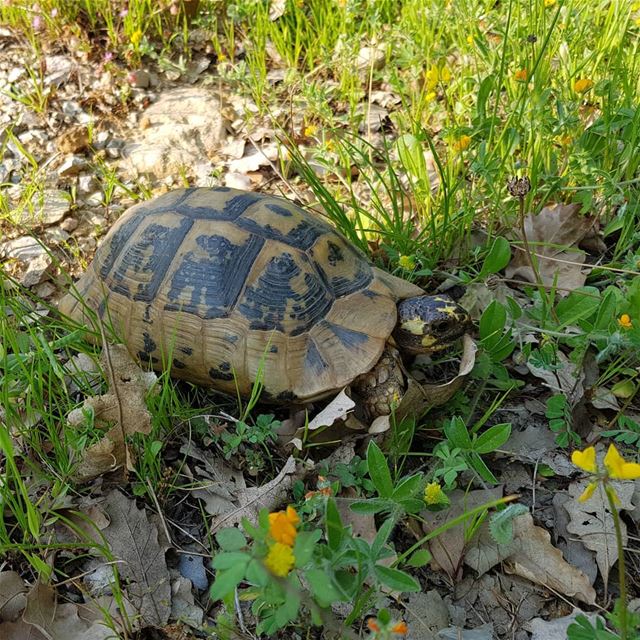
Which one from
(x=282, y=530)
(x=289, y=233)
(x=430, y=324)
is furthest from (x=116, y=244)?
(x=282, y=530)

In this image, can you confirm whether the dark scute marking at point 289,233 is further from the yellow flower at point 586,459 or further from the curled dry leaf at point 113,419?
the yellow flower at point 586,459

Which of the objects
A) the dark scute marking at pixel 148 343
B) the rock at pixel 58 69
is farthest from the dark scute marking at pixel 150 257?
the rock at pixel 58 69

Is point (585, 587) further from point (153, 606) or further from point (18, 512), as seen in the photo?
point (18, 512)

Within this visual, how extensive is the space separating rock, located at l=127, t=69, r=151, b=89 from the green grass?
0.09 m

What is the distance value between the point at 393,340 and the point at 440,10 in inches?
101

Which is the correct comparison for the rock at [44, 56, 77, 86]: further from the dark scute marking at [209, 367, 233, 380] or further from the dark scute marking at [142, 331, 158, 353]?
the dark scute marking at [209, 367, 233, 380]

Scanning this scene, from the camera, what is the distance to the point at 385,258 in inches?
133

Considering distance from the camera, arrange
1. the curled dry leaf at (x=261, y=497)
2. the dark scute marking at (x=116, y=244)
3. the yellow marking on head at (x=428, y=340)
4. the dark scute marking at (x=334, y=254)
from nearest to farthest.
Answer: the curled dry leaf at (x=261, y=497), the yellow marking on head at (x=428, y=340), the dark scute marking at (x=334, y=254), the dark scute marking at (x=116, y=244)

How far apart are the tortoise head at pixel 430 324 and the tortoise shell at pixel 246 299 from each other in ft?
0.28

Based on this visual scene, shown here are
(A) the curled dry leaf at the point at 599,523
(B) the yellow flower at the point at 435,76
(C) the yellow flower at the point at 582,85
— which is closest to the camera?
(A) the curled dry leaf at the point at 599,523

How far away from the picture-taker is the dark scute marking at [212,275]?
8.97ft

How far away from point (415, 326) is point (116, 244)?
154 cm

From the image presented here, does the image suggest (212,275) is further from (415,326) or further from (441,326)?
(441,326)

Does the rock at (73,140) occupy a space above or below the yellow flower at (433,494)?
above
